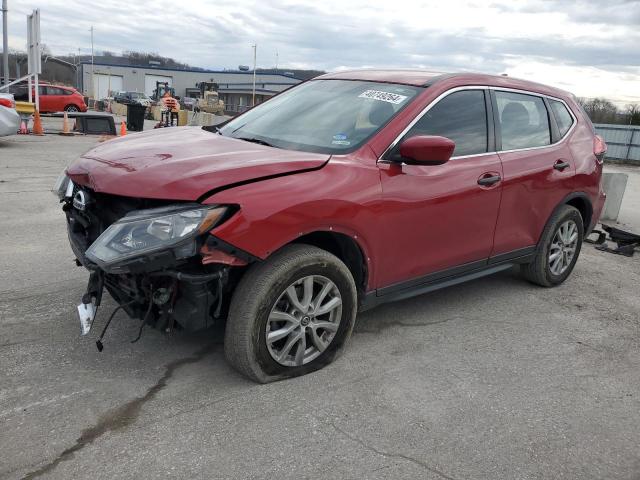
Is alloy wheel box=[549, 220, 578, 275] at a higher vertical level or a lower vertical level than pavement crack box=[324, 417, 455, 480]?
higher

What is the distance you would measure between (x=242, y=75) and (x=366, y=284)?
9793cm

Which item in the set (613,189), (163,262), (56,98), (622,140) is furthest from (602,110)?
(163,262)

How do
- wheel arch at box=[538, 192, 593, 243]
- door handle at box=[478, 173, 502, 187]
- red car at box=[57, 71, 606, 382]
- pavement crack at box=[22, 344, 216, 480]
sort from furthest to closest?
wheel arch at box=[538, 192, 593, 243]
door handle at box=[478, 173, 502, 187]
red car at box=[57, 71, 606, 382]
pavement crack at box=[22, 344, 216, 480]

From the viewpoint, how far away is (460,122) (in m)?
4.02

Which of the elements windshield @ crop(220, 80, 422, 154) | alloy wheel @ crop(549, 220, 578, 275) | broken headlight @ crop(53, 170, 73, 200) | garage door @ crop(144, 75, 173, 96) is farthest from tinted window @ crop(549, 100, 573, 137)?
garage door @ crop(144, 75, 173, 96)

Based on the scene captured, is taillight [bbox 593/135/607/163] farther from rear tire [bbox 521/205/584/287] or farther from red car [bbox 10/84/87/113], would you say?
red car [bbox 10/84/87/113]

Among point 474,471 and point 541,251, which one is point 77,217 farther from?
point 541,251

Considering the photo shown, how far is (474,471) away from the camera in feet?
8.58

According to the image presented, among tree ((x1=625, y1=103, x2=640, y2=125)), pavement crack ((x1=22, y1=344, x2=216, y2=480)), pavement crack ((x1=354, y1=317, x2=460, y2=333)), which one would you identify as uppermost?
tree ((x1=625, y1=103, x2=640, y2=125))

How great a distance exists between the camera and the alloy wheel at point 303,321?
3.11m

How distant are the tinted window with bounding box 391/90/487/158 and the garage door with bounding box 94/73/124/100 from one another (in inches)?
3402

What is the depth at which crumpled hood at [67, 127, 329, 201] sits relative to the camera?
2.84 m

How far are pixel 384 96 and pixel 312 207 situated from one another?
1217mm

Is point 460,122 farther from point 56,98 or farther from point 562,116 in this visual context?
point 56,98
